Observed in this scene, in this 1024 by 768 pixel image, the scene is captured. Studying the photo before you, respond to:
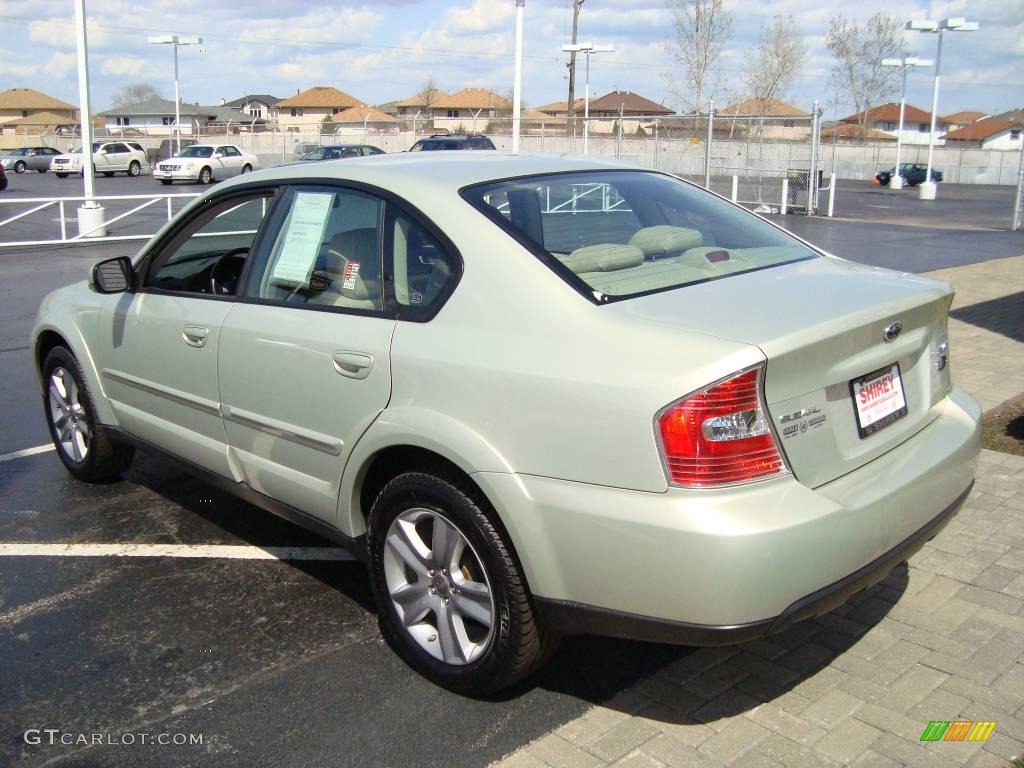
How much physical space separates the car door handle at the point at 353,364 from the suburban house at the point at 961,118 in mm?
→ 132013

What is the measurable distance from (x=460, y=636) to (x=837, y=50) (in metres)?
75.1

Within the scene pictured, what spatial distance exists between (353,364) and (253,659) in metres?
1.14

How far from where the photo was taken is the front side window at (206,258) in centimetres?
439

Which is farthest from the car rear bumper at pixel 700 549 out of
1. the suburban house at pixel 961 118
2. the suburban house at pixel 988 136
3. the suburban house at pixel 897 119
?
the suburban house at pixel 961 118

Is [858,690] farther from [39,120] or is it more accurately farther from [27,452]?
[39,120]

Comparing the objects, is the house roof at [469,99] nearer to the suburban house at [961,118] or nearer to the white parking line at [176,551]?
the suburban house at [961,118]

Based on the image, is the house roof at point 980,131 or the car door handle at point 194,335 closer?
the car door handle at point 194,335

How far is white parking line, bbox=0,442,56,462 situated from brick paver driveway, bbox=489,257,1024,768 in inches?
166

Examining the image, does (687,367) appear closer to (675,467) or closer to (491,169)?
(675,467)

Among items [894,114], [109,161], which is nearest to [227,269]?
[109,161]

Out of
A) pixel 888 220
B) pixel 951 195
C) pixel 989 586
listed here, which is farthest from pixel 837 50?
pixel 989 586

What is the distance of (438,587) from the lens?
10.7 feet

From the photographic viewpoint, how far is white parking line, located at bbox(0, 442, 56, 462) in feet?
19.2

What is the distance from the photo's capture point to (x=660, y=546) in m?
2.62
